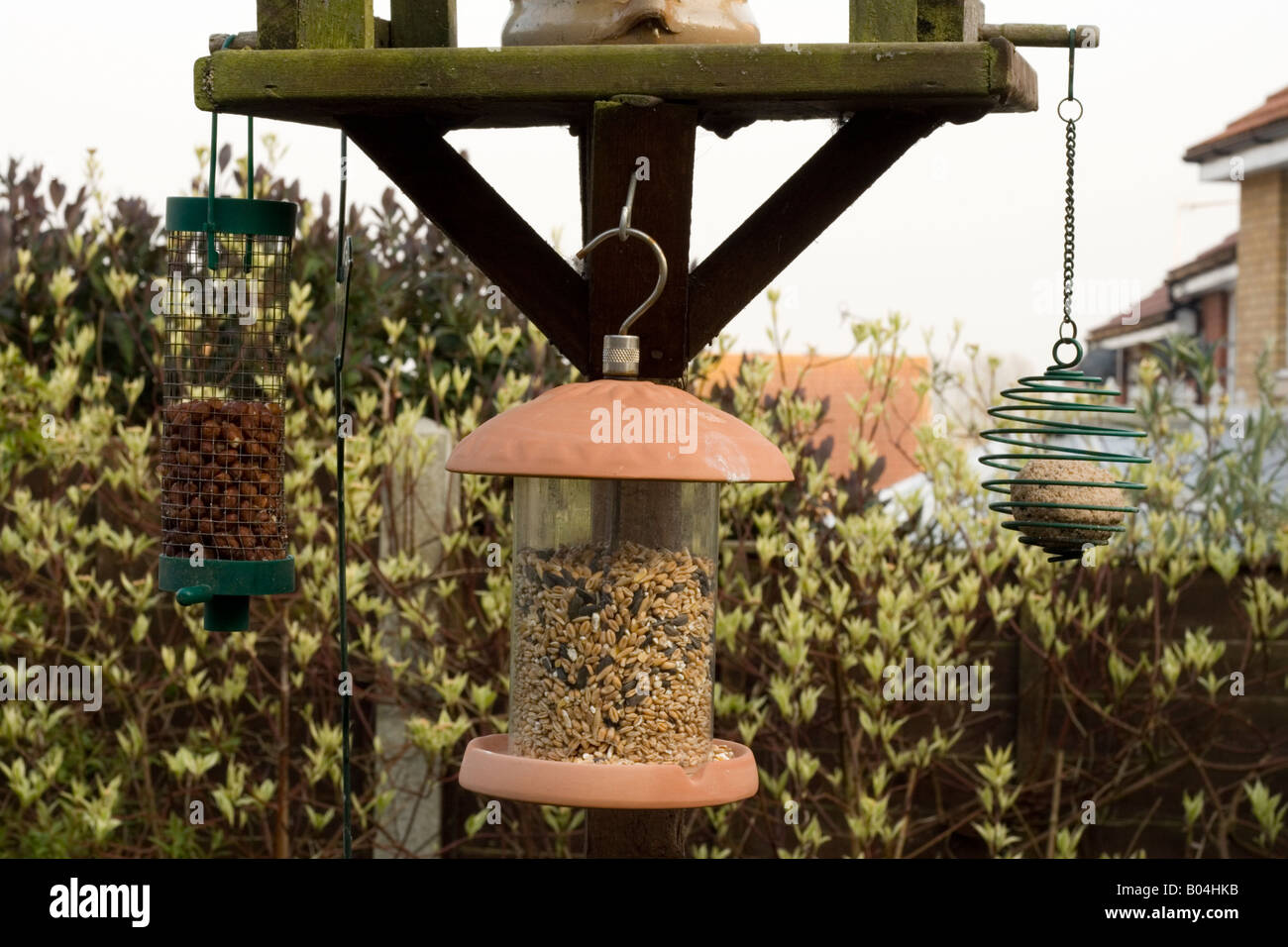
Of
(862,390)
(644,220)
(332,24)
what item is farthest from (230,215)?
(862,390)

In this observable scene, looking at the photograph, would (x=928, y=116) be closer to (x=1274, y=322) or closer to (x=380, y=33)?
(x=380, y=33)

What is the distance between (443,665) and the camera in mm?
4418

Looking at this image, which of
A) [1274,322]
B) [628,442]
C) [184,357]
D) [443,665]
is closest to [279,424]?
[184,357]

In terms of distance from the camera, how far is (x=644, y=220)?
7.70 ft

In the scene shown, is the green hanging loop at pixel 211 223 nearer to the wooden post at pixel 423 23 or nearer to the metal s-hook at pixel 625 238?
the wooden post at pixel 423 23

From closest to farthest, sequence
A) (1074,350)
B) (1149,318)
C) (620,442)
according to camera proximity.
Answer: (620,442), (1074,350), (1149,318)

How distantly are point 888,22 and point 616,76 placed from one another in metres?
0.42

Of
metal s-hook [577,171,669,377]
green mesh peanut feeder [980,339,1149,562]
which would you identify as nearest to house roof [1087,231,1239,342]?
green mesh peanut feeder [980,339,1149,562]

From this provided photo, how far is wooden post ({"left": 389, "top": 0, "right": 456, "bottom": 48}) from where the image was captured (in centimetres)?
267

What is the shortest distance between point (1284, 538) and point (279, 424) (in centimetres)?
292

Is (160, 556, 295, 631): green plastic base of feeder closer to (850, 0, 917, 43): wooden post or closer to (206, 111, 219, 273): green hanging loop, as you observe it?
(206, 111, 219, 273): green hanging loop

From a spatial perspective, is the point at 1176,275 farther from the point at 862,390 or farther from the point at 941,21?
the point at 941,21

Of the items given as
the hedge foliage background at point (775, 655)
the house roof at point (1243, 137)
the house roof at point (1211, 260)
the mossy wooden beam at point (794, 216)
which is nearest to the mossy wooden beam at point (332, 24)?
the mossy wooden beam at point (794, 216)

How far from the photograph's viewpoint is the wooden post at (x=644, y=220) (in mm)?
2273
